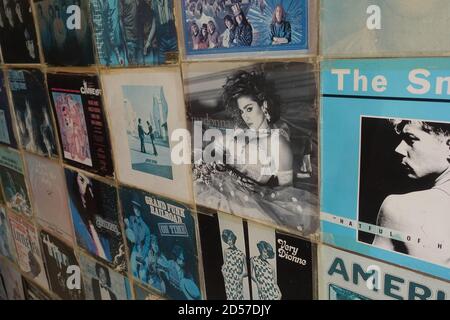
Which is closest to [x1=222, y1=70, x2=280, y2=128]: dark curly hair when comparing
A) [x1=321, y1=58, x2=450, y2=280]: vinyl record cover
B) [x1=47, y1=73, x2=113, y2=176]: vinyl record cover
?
[x1=321, y1=58, x2=450, y2=280]: vinyl record cover

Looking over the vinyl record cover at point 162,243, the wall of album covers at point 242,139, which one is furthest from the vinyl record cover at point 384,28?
the vinyl record cover at point 162,243

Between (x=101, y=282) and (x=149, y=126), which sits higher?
(x=149, y=126)

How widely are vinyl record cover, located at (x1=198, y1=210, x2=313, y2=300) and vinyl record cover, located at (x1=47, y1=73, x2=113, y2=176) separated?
405mm

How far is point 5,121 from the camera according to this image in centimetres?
159

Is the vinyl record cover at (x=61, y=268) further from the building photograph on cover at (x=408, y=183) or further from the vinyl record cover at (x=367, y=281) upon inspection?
the building photograph on cover at (x=408, y=183)

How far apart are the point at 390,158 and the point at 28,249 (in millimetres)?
1676

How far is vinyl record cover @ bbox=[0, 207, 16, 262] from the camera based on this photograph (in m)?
1.91

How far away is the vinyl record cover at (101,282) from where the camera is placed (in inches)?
52.8

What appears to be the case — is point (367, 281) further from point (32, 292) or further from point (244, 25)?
point (32, 292)

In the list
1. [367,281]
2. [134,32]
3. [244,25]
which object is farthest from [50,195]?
[367,281]

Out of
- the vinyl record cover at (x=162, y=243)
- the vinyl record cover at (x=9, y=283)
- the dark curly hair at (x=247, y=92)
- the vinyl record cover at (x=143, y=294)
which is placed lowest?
the vinyl record cover at (x=9, y=283)

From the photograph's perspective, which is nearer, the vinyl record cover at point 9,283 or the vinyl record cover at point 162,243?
the vinyl record cover at point 162,243
